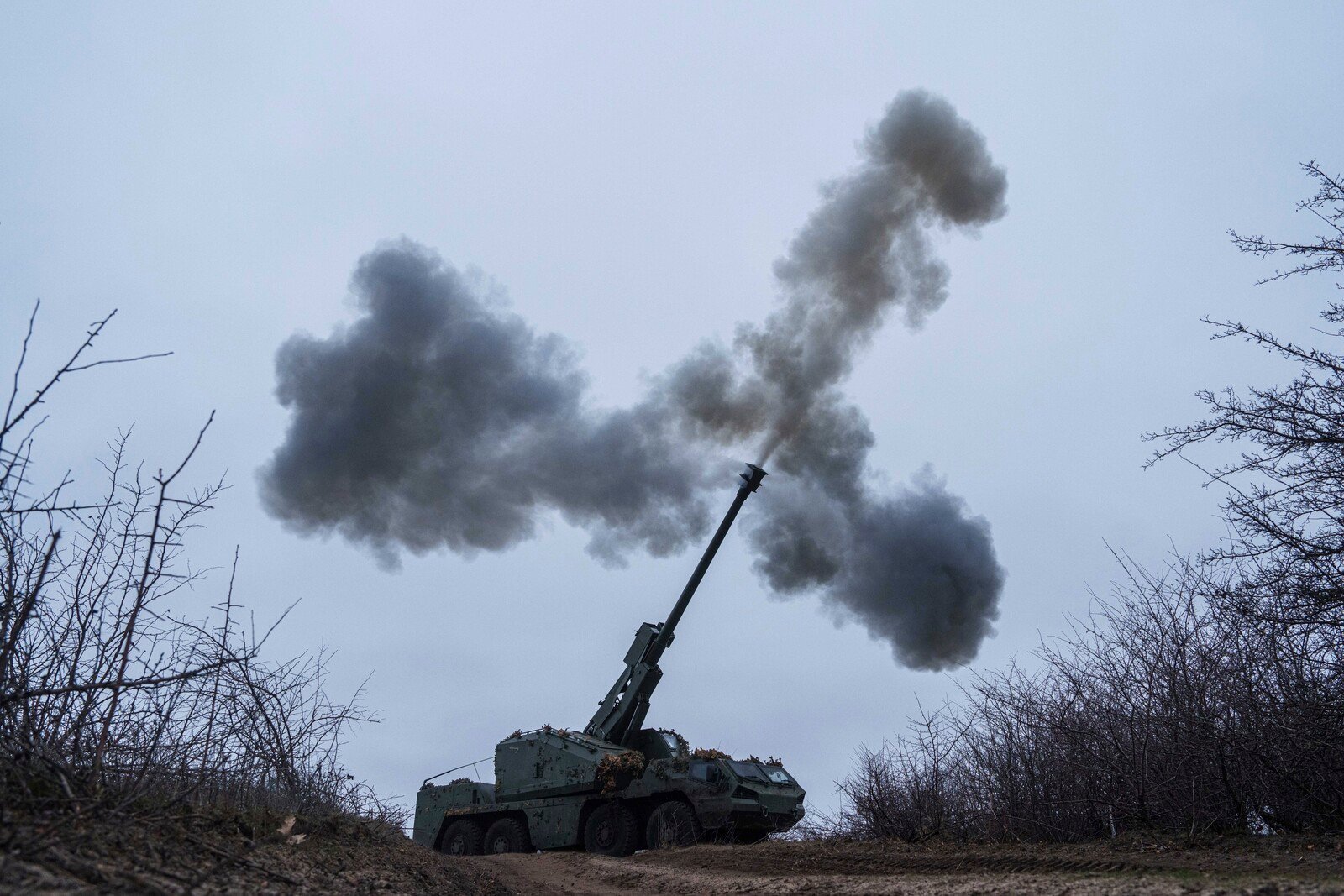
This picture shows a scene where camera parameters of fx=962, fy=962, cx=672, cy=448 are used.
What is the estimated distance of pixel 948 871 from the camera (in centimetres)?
1133

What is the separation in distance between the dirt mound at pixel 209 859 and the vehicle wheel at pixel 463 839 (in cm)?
1272

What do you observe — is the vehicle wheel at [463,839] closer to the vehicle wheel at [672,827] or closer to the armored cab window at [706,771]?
the vehicle wheel at [672,827]

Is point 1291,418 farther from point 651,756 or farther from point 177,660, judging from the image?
point 651,756

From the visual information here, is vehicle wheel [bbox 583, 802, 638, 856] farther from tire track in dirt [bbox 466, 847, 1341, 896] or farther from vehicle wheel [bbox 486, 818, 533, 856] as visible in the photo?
vehicle wheel [bbox 486, 818, 533, 856]

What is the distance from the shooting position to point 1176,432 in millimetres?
10156

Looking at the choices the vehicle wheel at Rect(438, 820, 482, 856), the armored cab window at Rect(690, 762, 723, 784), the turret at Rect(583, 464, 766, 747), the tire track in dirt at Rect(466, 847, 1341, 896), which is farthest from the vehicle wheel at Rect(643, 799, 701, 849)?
the vehicle wheel at Rect(438, 820, 482, 856)

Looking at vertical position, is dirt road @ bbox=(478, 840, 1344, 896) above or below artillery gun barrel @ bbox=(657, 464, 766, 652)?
below

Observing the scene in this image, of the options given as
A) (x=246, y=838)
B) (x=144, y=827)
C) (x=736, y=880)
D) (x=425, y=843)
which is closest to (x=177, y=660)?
(x=246, y=838)

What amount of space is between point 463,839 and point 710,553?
8274mm

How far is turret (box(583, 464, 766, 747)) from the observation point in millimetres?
20609

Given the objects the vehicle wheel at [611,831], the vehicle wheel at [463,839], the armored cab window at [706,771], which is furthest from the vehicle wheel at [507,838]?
the armored cab window at [706,771]

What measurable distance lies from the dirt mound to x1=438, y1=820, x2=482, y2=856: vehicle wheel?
12.7 meters

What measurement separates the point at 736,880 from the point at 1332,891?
6.96 metres

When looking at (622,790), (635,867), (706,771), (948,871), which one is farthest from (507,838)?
(948,871)
